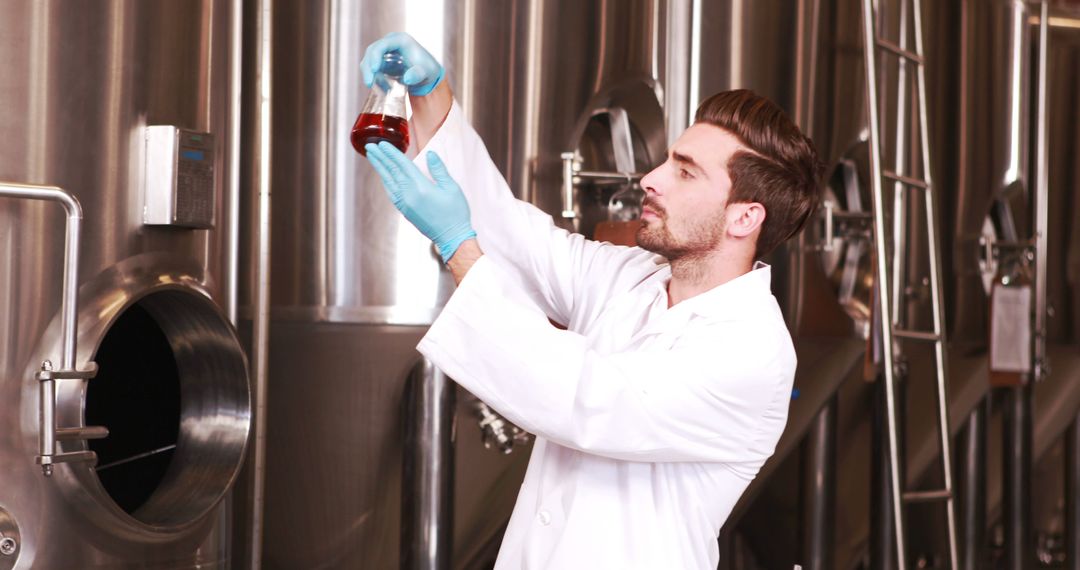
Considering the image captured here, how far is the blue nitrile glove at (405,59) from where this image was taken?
2.08m

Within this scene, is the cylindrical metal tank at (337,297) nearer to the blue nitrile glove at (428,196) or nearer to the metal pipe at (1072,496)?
the blue nitrile glove at (428,196)

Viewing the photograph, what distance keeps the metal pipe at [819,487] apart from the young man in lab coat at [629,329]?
175cm

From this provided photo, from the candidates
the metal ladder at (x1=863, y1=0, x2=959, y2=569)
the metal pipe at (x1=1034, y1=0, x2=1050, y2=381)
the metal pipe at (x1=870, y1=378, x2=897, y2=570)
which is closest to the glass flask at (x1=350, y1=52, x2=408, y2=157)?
the metal ladder at (x1=863, y1=0, x2=959, y2=569)

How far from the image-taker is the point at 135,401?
111 inches

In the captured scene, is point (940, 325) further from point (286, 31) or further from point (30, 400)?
point (30, 400)

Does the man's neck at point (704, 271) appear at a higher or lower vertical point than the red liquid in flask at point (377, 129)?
lower

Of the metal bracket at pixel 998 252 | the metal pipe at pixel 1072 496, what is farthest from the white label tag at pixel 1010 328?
the metal pipe at pixel 1072 496

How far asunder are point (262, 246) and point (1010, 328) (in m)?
3.07

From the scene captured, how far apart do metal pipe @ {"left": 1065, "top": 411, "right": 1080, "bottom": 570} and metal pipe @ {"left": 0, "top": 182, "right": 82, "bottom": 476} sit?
4.40 meters

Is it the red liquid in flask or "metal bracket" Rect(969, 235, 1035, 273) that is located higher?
the red liquid in flask

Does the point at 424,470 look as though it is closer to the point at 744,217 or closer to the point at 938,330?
the point at 744,217

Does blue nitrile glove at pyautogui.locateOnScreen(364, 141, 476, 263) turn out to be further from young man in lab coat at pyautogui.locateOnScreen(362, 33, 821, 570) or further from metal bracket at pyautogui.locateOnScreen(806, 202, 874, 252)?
metal bracket at pyautogui.locateOnScreen(806, 202, 874, 252)

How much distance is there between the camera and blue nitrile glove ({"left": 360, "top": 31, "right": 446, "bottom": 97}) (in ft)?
6.82

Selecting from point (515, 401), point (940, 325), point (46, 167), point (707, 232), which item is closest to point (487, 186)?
point (707, 232)
